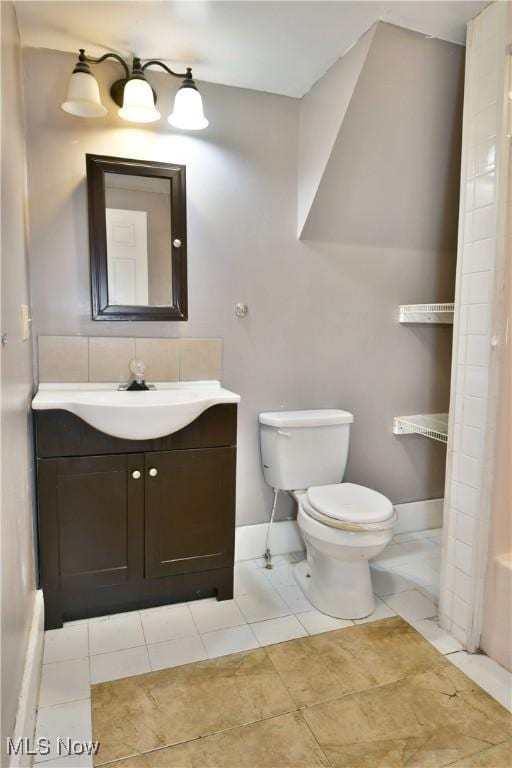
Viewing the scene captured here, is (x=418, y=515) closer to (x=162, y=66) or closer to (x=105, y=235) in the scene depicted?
(x=105, y=235)

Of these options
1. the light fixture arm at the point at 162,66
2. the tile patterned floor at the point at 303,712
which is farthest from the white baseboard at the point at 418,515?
the light fixture arm at the point at 162,66

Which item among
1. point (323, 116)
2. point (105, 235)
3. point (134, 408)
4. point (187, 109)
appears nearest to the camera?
point (134, 408)

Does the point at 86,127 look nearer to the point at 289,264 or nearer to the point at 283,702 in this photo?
the point at 289,264

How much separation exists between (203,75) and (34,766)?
2456 mm

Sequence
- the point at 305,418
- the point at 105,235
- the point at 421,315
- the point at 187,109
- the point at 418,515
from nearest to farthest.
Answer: the point at 187,109, the point at 105,235, the point at 305,418, the point at 421,315, the point at 418,515

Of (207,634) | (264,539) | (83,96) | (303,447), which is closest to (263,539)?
(264,539)

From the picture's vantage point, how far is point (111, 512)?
1846 millimetres

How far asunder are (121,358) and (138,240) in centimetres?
50

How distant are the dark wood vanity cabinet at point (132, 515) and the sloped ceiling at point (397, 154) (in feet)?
3.71

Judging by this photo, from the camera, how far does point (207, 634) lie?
1844 mm

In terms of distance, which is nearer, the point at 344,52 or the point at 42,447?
Result: the point at 42,447

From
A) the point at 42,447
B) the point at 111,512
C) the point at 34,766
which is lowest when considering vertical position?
the point at 34,766

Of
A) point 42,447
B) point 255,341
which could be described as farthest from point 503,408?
point 42,447

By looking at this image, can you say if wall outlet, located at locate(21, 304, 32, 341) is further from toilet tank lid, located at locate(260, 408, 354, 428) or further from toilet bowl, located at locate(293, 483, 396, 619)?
toilet bowl, located at locate(293, 483, 396, 619)
